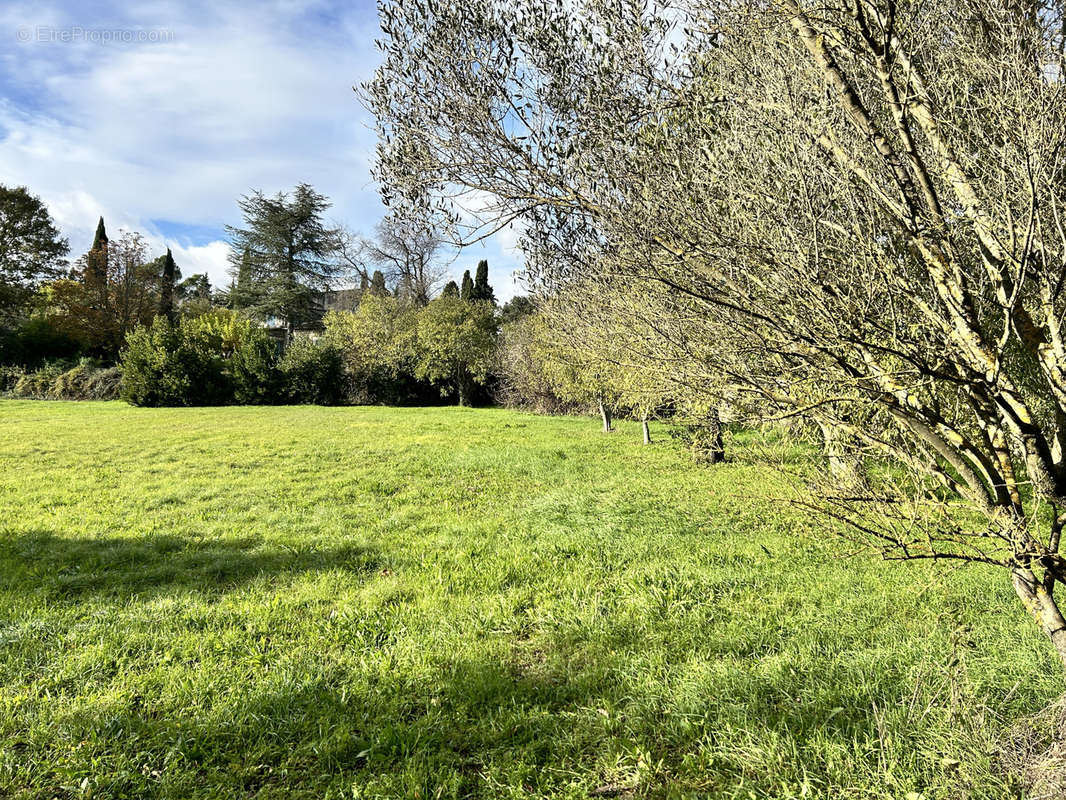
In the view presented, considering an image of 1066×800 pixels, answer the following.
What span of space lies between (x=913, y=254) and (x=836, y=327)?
2.25ft

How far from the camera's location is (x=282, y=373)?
23.9 meters

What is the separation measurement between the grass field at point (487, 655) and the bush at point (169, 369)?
16975 mm

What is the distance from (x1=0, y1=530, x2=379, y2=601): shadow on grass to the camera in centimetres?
434

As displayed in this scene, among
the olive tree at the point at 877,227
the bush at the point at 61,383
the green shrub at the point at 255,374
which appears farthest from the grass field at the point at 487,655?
the bush at the point at 61,383

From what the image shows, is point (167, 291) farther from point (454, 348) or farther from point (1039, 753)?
point (1039, 753)

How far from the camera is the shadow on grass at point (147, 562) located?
4.34 metres

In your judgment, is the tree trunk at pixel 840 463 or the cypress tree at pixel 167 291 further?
the cypress tree at pixel 167 291

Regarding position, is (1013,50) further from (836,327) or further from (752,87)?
(836,327)

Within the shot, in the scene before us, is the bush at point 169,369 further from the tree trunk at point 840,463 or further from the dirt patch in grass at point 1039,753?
the dirt patch in grass at point 1039,753

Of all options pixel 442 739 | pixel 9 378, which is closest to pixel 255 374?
pixel 9 378

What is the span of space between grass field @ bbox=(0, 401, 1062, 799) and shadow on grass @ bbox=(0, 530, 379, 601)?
0.11ft

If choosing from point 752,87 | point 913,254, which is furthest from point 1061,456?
point 752,87

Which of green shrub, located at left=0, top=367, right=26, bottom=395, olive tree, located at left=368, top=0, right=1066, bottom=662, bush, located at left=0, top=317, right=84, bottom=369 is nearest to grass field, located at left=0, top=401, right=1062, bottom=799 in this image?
olive tree, located at left=368, top=0, right=1066, bottom=662

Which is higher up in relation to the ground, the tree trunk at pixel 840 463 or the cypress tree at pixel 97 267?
the cypress tree at pixel 97 267
